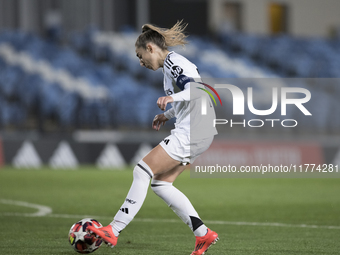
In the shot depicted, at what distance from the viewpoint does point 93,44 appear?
21984 millimetres

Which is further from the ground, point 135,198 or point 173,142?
point 173,142

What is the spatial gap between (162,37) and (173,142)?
36.8 inches

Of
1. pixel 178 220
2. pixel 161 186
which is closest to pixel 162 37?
pixel 161 186

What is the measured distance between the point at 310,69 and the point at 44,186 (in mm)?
15192

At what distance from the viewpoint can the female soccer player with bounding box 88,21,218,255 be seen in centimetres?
495

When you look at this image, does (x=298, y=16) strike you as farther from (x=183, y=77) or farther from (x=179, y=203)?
(x=183, y=77)

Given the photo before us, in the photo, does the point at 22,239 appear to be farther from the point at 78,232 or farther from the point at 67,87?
the point at 67,87

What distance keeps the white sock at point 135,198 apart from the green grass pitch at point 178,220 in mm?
528

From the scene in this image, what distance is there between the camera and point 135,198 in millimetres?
5023

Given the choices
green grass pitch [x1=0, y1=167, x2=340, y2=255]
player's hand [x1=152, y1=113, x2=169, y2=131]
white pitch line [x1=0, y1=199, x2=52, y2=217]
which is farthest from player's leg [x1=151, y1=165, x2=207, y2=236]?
white pitch line [x1=0, y1=199, x2=52, y2=217]

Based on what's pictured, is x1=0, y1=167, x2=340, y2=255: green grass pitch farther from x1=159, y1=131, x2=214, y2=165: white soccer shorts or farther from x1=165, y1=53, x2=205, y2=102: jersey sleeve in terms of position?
x1=165, y1=53, x2=205, y2=102: jersey sleeve

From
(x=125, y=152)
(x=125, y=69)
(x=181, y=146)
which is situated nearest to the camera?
(x=181, y=146)

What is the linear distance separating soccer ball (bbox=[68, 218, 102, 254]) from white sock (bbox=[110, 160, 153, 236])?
0.19 metres

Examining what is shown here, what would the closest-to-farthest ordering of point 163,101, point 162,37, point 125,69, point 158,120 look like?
1. point 163,101
2. point 162,37
3. point 158,120
4. point 125,69
